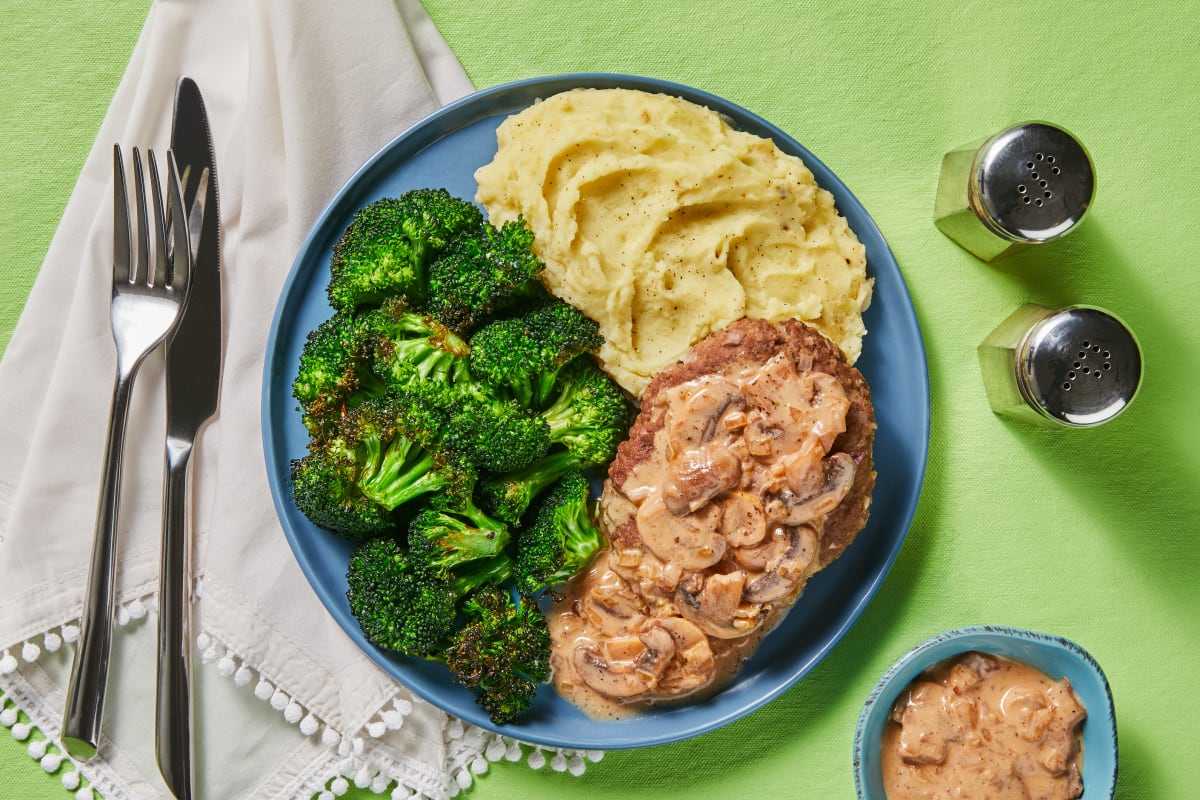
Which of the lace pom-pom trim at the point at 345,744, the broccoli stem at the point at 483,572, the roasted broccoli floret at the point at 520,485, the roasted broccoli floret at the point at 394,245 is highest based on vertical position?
the roasted broccoli floret at the point at 394,245

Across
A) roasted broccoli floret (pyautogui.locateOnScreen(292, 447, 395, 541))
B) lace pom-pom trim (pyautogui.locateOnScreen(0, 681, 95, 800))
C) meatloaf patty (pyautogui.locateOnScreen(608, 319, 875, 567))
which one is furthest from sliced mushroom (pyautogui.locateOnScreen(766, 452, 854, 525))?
lace pom-pom trim (pyautogui.locateOnScreen(0, 681, 95, 800))

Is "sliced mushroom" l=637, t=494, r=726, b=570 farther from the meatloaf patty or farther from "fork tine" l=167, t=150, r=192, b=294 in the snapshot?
"fork tine" l=167, t=150, r=192, b=294

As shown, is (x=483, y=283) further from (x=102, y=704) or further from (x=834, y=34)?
(x=102, y=704)

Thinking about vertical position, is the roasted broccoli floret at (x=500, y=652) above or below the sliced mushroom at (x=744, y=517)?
below

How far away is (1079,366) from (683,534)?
2072 mm

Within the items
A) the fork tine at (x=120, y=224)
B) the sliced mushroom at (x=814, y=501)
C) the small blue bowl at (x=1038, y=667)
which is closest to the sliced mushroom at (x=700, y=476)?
the sliced mushroom at (x=814, y=501)

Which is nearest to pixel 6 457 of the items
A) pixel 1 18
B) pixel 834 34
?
pixel 1 18

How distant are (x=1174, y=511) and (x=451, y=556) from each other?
3694mm

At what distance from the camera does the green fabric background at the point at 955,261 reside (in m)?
4.39

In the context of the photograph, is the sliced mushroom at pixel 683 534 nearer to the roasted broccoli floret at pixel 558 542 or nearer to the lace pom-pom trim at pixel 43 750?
the roasted broccoli floret at pixel 558 542

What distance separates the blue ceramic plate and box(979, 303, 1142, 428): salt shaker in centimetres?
46

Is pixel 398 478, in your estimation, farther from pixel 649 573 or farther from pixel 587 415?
pixel 649 573

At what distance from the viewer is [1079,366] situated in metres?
4.16

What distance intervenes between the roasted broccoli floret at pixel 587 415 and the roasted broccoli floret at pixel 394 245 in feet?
2.54
